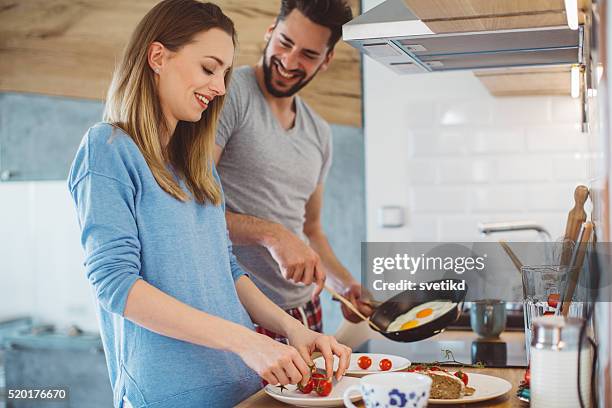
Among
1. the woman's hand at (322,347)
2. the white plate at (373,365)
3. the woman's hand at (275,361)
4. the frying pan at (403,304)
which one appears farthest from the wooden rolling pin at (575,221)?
the woman's hand at (275,361)

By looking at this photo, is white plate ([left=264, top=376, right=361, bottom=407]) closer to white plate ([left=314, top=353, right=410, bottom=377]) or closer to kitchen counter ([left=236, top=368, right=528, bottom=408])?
kitchen counter ([left=236, top=368, right=528, bottom=408])

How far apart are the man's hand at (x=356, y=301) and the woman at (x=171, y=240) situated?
50 cm

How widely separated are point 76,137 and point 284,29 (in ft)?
4.18

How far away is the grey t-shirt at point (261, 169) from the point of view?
2.07 metres

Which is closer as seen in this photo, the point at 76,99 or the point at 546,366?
the point at 546,366

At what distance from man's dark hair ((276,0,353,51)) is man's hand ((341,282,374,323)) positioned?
67 centimetres

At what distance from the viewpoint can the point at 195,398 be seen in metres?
1.37

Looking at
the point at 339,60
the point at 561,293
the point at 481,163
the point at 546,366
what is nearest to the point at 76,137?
the point at 339,60

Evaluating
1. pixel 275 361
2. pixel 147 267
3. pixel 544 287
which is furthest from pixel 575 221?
pixel 147 267

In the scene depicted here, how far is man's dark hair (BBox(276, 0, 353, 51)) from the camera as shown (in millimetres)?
2133

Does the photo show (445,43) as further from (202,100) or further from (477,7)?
(202,100)

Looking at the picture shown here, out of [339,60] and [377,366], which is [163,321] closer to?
[377,366]

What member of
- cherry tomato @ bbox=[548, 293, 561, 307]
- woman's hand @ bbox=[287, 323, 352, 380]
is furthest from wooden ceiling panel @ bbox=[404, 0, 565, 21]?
woman's hand @ bbox=[287, 323, 352, 380]

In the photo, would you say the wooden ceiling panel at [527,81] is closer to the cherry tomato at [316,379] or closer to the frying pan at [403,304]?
the frying pan at [403,304]
